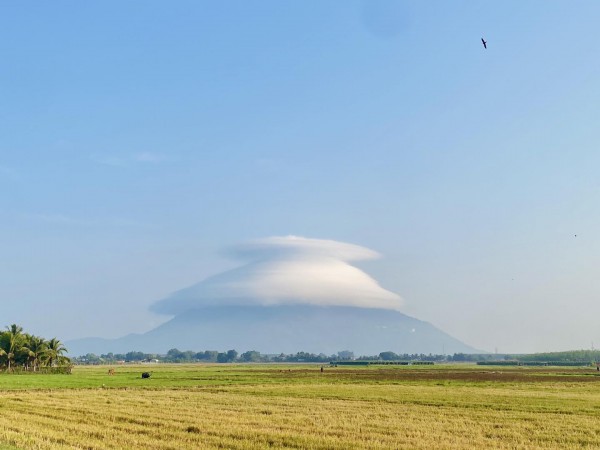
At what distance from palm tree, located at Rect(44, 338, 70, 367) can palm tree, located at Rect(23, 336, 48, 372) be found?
1124 millimetres

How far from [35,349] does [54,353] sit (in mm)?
4079

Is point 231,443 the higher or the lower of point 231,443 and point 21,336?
the lower

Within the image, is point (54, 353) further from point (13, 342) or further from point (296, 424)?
point (296, 424)

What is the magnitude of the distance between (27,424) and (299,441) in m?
15.1

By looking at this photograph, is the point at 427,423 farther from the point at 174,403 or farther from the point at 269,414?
the point at 174,403

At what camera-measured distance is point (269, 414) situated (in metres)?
39.2

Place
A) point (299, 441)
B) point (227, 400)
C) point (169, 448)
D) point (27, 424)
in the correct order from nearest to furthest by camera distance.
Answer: point (169, 448), point (299, 441), point (27, 424), point (227, 400)

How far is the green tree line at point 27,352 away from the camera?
12288 cm

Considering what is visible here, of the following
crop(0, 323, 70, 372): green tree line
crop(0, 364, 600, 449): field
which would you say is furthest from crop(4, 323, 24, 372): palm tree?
crop(0, 364, 600, 449): field

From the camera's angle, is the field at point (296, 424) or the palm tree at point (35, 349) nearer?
the field at point (296, 424)

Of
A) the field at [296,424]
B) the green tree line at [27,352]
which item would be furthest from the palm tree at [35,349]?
the field at [296,424]

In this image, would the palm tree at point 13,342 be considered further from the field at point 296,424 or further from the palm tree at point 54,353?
the field at point 296,424

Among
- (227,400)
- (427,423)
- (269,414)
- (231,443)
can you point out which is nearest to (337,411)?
(269,414)

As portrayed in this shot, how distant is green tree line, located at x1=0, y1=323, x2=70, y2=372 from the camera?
403 feet
